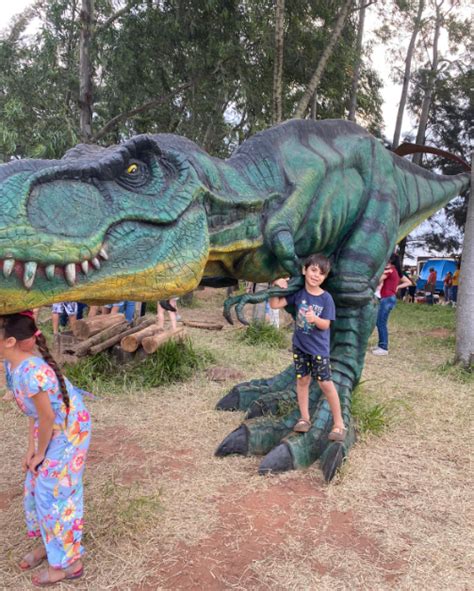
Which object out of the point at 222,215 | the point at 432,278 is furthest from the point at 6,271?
the point at 432,278

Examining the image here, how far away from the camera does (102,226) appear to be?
5.85 feet

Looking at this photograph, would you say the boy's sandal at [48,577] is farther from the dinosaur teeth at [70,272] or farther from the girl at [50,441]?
the dinosaur teeth at [70,272]

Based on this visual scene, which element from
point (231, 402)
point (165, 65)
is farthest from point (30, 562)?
point (165, 65)

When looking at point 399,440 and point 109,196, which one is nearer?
point 109,196

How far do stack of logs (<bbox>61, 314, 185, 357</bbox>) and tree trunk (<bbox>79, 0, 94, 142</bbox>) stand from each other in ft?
18.1

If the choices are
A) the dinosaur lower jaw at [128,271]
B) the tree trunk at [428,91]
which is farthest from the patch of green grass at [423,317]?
the dinosaur lower jaw at [128,271]

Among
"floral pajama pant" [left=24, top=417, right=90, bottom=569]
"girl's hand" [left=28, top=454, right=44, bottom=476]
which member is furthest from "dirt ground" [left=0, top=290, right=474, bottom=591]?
"girl's hand" [left=28, top=454, right=44, bottom=476]

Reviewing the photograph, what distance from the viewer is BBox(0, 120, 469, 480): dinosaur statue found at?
167 cm

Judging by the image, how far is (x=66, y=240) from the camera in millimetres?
1651

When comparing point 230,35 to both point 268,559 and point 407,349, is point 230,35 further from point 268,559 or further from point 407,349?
point 268,559

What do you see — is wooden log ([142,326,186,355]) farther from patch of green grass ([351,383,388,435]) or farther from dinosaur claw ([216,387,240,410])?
patch of green grass ([351,383,388,435])

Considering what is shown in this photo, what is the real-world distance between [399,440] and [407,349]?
425 centimetres

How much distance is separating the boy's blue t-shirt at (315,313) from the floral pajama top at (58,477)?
141 centimetres

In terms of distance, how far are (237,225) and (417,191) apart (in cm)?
196
